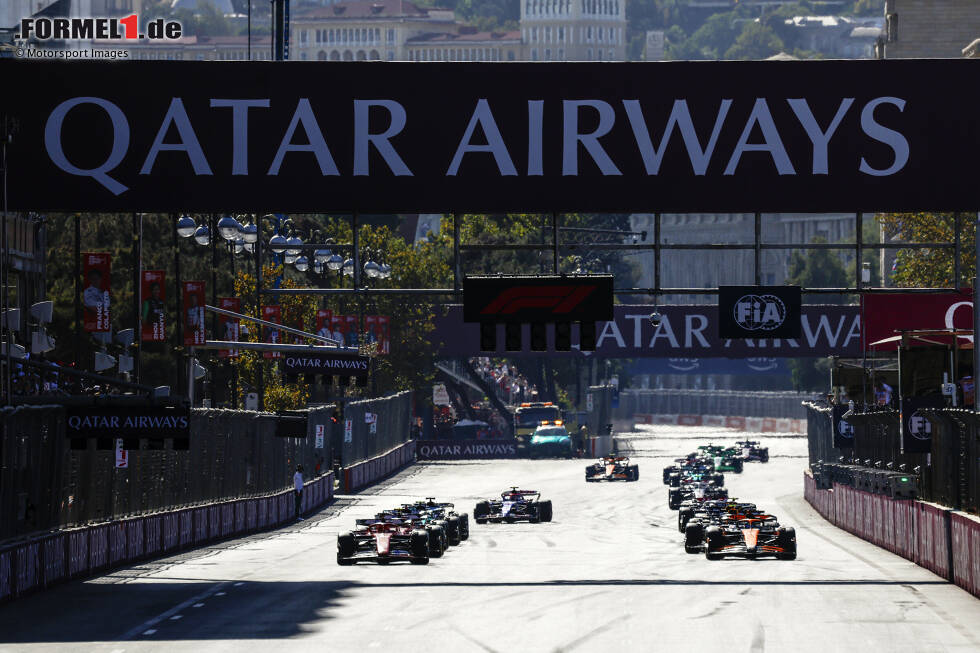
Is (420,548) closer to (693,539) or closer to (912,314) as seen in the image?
(693,539)

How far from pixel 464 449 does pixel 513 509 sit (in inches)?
2227

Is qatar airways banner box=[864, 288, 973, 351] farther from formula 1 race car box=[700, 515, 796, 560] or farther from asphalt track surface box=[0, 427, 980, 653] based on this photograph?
formula 1 race car box=[700, 515, 796, 560]

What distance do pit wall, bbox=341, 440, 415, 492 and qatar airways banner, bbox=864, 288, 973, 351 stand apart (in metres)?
26.4

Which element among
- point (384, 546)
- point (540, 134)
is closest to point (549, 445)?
point (384, 546)

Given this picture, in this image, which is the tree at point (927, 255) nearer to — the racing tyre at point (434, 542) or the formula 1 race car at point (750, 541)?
the formula 1 race car at point (750, 541)

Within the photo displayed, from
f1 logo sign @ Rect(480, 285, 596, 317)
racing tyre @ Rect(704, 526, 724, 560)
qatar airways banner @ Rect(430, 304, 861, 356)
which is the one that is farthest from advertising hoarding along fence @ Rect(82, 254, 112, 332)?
qatar airways banner @ Rect(430, 304, 861, 356)

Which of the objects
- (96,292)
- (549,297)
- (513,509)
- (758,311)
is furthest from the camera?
(513,509)

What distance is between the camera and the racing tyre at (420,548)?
37656 millimetres

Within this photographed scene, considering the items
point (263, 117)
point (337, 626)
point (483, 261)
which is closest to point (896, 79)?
point (263, 117)

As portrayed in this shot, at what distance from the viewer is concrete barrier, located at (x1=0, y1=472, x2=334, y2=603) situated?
1152 inches

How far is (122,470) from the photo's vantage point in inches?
1458

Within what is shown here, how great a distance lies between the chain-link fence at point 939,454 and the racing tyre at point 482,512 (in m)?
10.6

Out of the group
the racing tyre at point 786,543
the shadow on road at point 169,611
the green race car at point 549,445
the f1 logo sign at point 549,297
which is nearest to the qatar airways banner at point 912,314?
the racing tyre at point 786,543

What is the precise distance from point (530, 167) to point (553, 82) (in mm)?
1472
